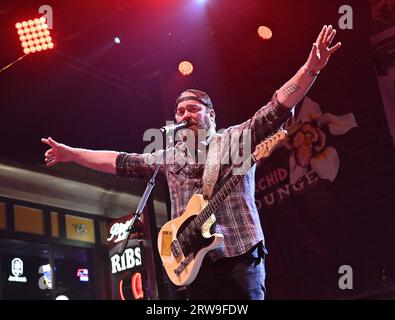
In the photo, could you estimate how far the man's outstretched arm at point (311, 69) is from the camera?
88.0 inches

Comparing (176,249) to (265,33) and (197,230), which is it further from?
(265,33)

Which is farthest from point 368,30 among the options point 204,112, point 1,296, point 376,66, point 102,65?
point 1,296

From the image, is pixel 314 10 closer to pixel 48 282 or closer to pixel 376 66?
pixel 376 66

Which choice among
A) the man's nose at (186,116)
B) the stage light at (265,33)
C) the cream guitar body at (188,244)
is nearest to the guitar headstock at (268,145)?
the cream guitar body at (188,244)

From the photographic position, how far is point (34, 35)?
15.9 feet

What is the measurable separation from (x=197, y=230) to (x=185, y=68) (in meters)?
3.38

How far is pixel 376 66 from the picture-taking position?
469 cm

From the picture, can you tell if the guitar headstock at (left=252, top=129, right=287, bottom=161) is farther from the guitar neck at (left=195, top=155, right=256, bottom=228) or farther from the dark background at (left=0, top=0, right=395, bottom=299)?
the dark background at (left=0, top=0, right=395, bottom=299)

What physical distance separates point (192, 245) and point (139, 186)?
24.7 feet

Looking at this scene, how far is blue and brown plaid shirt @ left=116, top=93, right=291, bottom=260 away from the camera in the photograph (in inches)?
90.5

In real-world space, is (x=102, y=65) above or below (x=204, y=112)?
above

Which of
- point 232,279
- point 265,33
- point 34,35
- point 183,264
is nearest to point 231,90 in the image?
point 265,33

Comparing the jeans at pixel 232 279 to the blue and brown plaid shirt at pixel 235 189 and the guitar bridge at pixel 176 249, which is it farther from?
the guitar bridge at pixel 176 249
